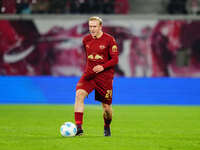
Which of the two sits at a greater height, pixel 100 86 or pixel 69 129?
pixel 100 86

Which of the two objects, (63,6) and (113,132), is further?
(63,6)

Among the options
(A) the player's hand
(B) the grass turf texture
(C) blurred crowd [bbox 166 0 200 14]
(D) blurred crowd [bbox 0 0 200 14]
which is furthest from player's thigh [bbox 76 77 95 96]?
(C) blurred crowd [bbox 166 0 200 14]

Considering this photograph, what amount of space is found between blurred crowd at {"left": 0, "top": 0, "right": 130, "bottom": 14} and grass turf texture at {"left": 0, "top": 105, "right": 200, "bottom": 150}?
28.9ft

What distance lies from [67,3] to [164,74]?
579 centimetres

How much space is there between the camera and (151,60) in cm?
2639

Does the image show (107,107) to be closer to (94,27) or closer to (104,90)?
(104,90)

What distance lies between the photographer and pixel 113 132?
35.2ft

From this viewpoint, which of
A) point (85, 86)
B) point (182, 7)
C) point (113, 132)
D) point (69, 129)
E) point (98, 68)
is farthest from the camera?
point (182, 7)

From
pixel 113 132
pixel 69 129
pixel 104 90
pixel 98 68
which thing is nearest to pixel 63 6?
pixel 113 132

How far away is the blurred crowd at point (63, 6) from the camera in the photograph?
2506 cm

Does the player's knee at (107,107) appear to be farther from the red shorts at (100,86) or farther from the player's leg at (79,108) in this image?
the player's leg at (79,108)

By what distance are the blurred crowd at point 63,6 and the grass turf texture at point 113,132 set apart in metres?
8.81

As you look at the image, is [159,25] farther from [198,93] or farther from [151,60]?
[198,93]

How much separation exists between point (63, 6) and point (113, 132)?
51.0 ft
